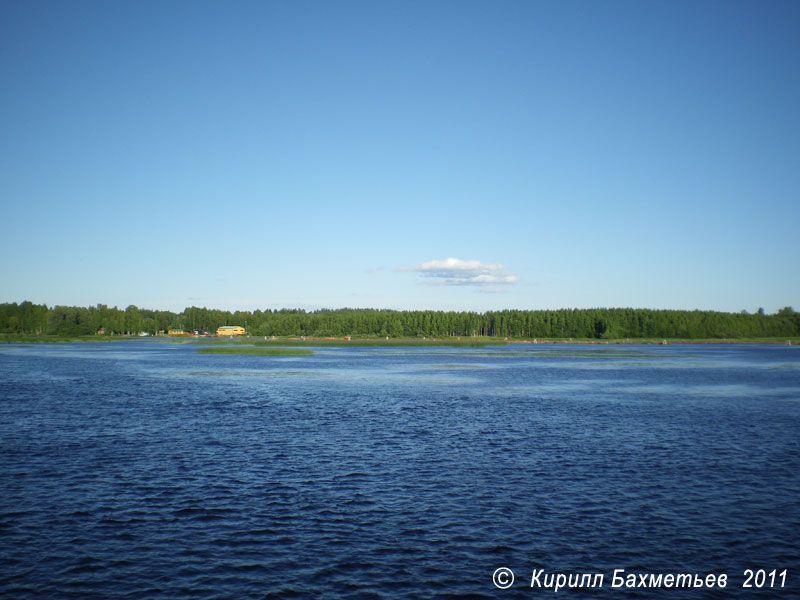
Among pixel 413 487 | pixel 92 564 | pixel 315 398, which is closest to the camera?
pixel 92 564

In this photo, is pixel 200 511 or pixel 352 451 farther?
pixel 352 451

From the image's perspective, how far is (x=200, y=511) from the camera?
24.8 metres

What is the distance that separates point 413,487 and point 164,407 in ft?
116

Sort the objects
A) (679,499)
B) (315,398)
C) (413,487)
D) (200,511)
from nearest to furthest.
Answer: (200,511) → (679,499) → (413,487) → (315,398)

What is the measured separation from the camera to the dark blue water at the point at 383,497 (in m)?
18.8

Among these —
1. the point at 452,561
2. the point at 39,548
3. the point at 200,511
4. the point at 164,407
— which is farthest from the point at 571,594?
the point at 164,407

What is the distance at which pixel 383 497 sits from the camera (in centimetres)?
2680

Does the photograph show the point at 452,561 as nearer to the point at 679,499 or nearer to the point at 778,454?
the point at 679,499

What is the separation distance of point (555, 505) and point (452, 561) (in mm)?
7800

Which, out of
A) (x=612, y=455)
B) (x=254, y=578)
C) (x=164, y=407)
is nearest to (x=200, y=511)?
(x=254, y=578)

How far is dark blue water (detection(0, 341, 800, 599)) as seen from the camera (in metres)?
18.8

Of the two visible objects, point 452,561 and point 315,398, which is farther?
point 315,398

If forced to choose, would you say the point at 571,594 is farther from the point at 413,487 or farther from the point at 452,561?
the point at 413,487

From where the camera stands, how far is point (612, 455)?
35.8m
